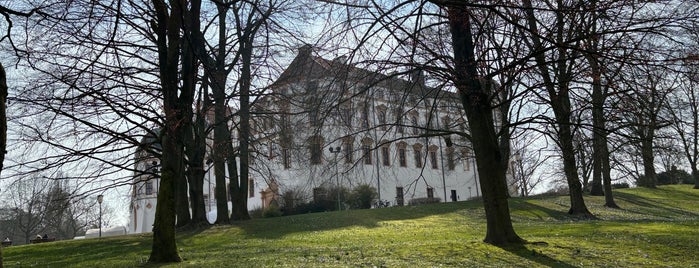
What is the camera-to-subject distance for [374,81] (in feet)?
37.7

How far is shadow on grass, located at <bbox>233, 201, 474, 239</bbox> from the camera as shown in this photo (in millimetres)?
21922

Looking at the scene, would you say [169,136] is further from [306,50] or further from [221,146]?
[221,146]

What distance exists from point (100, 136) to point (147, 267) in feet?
29.6

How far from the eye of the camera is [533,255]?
10.7m

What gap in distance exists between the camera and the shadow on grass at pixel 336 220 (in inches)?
863

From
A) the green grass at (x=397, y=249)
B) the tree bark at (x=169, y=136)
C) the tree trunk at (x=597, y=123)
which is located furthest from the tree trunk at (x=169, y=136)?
the tree trunk at (x=597, y=123)

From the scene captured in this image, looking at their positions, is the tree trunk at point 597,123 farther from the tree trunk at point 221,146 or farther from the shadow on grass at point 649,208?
the tree trunk at point 221,146

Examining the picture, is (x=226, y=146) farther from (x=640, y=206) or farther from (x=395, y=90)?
(x=640, y=206)

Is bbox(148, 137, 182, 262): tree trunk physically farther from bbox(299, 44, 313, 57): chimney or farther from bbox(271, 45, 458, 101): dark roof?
bbox(299, 44, 313, 57): chimney

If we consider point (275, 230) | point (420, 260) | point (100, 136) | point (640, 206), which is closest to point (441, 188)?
point (640, 206)

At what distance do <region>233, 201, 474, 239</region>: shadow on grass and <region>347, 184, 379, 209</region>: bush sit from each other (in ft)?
24.3

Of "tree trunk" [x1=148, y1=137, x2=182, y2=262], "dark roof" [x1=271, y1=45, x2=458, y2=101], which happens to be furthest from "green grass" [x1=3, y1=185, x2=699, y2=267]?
"dark roof" [x1=271, y1=45, x2=458, y2=101]

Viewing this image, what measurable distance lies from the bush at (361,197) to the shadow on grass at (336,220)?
7393 millimetres

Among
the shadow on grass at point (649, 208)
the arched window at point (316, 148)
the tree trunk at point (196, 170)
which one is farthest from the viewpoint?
the shadow on grass at point (649, 208)
